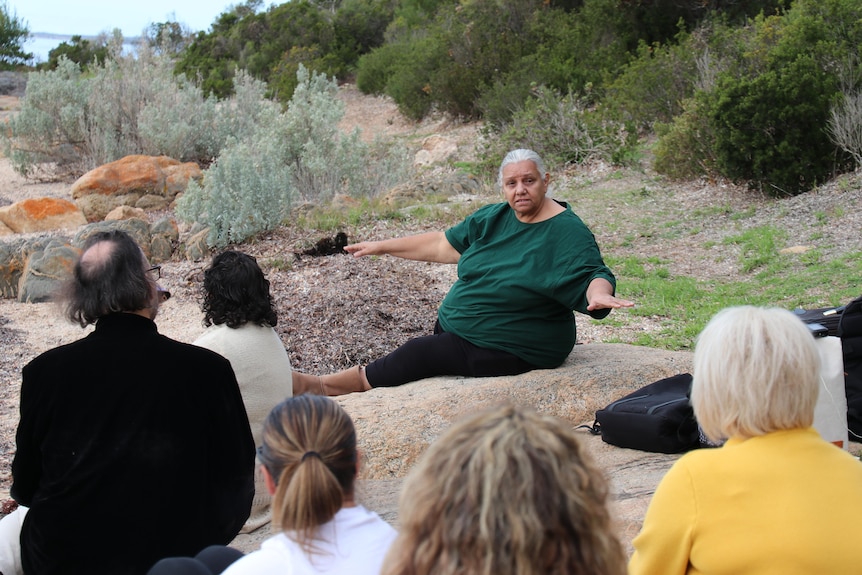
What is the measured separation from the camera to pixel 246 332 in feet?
11.7

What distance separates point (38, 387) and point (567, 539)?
164 cm

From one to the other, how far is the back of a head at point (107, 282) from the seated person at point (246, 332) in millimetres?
849

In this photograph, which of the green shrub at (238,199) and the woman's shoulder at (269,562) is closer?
the woman's shoulder at (269,562)

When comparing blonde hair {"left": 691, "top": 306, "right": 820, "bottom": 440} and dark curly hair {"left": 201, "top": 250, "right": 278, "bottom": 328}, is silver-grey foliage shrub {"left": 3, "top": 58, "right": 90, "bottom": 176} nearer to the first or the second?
dark curly hair {"left": 201, "top": 250, "right": 278, "bottom": 328}

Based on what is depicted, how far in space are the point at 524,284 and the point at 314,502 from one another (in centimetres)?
275

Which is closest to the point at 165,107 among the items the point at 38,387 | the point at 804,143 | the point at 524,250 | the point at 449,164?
the point at 449,164

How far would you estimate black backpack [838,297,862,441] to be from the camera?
12.1ft

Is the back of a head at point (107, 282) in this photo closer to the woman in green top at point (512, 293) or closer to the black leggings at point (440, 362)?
the woman in green top at point (512, 293)

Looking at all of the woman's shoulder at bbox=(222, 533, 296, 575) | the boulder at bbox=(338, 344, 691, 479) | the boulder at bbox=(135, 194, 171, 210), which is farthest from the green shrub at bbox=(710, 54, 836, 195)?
the woman's shoulder at bbox=(222, 533, 296, 575)

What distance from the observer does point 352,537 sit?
1709mm

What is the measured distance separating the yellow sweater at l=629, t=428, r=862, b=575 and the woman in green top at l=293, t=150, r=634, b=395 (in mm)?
2209

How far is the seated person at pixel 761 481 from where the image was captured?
1856 mm

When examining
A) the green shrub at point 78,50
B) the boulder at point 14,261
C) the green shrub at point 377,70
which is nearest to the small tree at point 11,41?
the green shrub at point 78,50

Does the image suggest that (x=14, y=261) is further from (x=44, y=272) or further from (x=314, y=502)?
(x=314, y=502)
